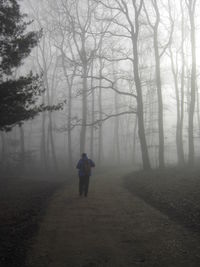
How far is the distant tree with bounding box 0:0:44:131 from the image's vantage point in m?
10.7

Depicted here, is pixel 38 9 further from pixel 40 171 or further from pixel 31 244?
pixel 31 244

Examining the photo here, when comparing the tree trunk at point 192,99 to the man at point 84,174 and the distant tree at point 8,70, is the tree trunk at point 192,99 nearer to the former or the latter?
the man at point 84,174

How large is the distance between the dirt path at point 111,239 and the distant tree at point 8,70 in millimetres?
4331

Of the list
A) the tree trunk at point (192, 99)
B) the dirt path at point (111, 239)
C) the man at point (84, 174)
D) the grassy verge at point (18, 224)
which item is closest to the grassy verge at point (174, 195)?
the dirt path at point (111, 239)

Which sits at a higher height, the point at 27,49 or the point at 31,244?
the point at 27,49

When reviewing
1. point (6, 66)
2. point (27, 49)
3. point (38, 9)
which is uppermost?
point (38, 9)

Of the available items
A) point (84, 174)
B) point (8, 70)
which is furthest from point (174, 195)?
point (8, 70)

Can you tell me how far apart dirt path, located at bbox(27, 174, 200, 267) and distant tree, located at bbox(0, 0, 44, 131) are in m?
4.33

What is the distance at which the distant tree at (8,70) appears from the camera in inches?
420

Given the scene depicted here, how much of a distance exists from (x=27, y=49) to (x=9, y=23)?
4.28 feet

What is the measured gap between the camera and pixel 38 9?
100ft

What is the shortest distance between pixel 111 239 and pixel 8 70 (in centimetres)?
902

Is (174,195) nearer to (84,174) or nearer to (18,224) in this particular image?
(84,174)

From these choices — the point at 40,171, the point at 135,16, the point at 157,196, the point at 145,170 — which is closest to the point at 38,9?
the point at 135,16
